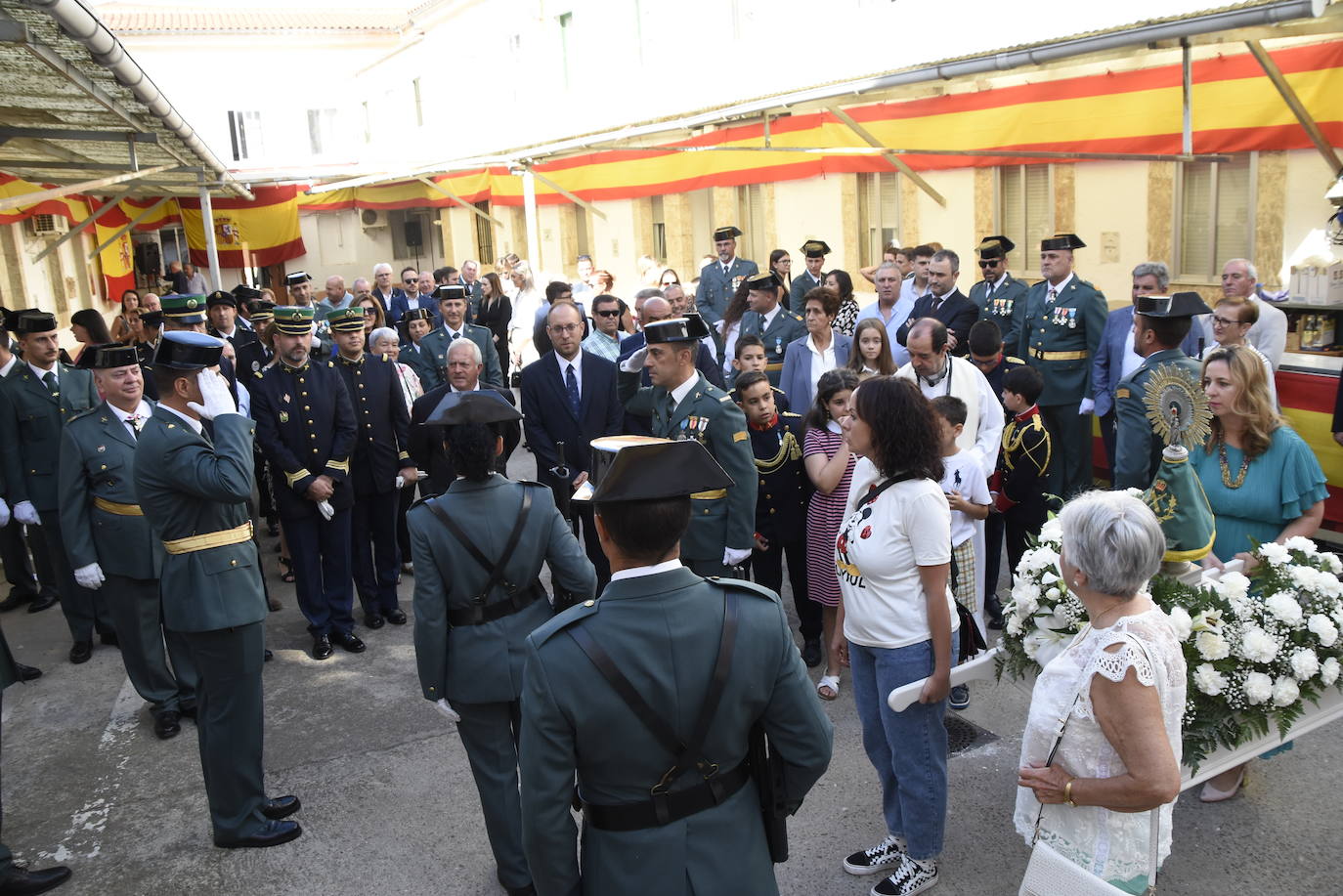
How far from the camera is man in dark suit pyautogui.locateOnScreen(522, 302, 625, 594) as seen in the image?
6145 mm

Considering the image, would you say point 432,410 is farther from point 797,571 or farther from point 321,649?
point 797,571

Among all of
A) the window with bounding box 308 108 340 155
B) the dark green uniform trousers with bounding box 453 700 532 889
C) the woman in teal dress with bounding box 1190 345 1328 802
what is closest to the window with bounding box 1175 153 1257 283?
the woman in teal dress with bounding box 1190 345 1328 802

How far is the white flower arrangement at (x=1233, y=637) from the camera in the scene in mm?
3156

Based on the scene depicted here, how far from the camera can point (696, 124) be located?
10.9 metres

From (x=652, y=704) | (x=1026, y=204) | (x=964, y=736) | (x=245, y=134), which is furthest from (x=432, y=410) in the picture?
(x=245, y=134)

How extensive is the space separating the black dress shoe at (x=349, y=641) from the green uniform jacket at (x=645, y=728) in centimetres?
418

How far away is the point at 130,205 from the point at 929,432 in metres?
20.2

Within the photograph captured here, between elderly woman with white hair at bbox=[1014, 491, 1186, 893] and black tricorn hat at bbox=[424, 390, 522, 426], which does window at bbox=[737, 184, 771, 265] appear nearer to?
black tricorn hat at bbox=[424, 390, 522, 426]

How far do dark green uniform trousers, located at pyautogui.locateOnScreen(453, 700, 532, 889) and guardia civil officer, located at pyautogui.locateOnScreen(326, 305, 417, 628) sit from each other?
10.2 ft

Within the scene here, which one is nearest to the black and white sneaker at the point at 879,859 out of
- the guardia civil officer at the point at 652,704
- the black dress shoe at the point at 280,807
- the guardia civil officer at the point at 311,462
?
the guardia civil officer at the point at 652,704

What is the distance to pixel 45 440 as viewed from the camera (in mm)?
6559

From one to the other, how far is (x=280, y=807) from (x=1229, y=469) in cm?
408

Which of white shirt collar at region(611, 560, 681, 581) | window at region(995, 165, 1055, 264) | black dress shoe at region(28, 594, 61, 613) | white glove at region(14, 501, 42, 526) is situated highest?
window at region(995, 165, 1055, 264)

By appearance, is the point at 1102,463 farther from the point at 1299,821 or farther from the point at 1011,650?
the point at 1011,650
